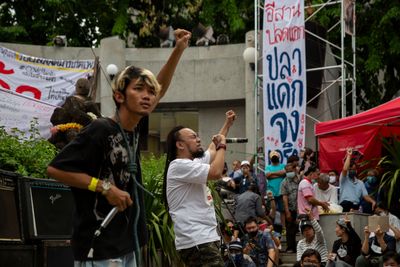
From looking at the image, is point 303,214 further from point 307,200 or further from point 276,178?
point 276,178

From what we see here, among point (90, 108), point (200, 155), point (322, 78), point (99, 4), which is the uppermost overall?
point (99, 4)

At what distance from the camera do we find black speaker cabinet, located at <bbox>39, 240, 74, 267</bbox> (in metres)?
7.75

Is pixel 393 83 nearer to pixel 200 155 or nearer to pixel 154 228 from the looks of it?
pixel 154 228

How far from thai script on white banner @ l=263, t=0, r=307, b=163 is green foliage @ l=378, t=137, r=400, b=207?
301 cm

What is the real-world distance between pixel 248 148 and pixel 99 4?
718cm

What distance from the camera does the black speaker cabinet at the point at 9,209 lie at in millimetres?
7691

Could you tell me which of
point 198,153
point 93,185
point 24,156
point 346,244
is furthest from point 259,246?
point 93,185

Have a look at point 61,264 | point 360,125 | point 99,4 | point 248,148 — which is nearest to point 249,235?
point 360,125

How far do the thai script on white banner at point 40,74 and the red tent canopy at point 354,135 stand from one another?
639 centimetres

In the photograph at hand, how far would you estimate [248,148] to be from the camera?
75.4 ft

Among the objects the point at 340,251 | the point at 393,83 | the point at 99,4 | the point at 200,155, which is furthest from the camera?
the point at 99,4

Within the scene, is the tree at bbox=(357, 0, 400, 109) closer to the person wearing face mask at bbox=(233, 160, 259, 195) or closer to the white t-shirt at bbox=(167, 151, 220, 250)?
the person wearing face mask at bbox=(233, 160, 259, 195)

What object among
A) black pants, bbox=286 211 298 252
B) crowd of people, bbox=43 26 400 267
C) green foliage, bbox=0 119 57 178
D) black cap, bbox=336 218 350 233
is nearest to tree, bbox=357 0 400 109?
crowd of people, bbox=43 26 400 267

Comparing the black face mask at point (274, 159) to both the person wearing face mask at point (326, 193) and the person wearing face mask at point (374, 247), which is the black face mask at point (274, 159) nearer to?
the person wearing face mask at point (326, 193)
